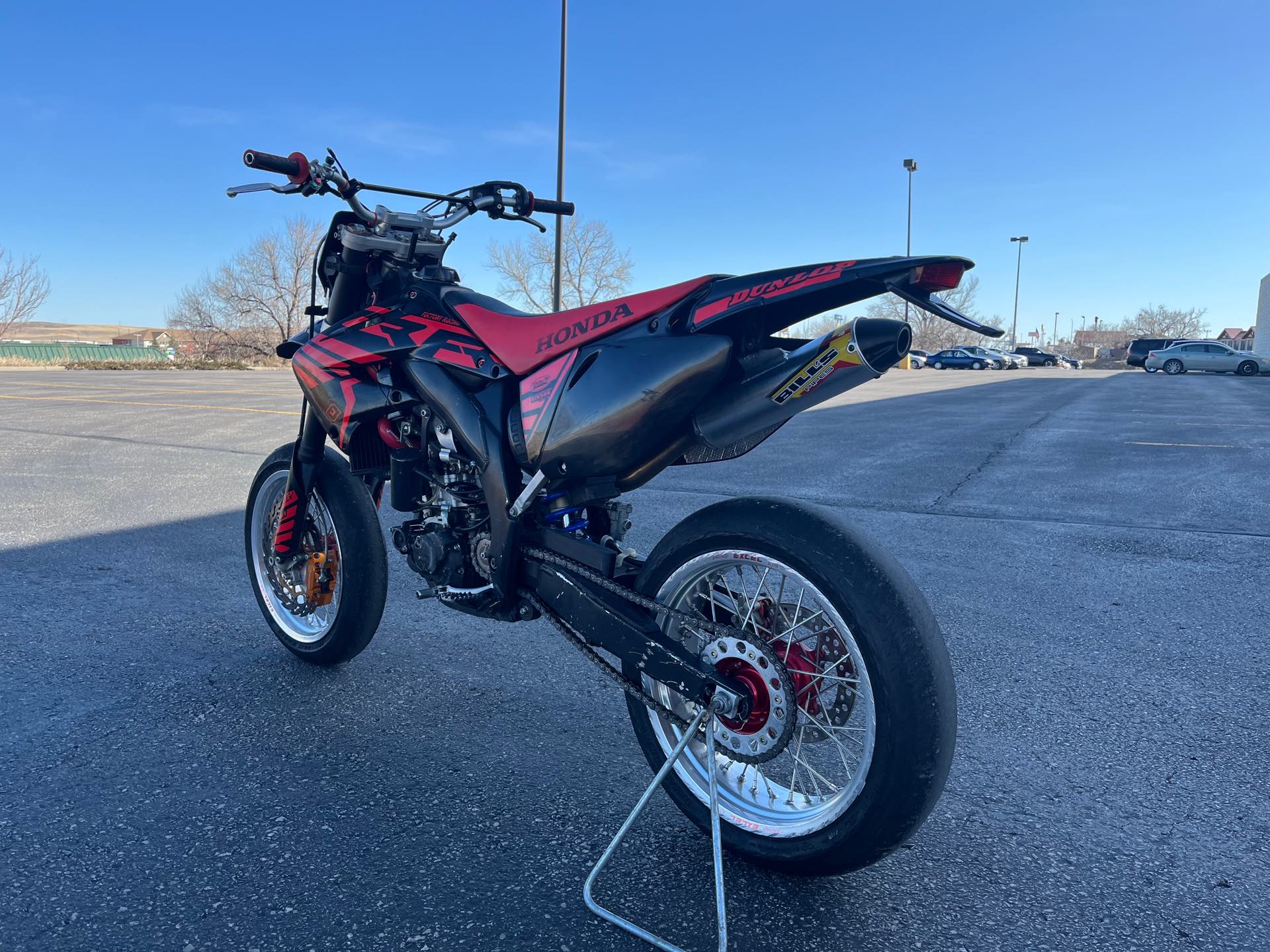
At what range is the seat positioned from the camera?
218 cm

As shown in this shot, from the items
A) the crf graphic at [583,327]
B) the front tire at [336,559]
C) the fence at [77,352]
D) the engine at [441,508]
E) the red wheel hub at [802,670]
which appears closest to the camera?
the red wheel hub at [802,670]

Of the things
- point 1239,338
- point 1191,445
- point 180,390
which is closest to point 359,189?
point 1191,445

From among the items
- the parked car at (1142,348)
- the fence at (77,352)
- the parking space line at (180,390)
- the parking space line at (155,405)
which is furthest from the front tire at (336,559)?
the parked car at (1142,348)

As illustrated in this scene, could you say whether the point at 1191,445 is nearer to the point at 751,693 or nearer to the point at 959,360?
the point at 751,693

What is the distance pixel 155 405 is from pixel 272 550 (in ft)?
44.2

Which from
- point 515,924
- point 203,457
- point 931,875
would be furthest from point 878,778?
point 203,457

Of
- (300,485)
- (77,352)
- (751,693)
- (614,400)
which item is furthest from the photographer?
(77,352)

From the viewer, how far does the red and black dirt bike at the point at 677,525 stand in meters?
1.86

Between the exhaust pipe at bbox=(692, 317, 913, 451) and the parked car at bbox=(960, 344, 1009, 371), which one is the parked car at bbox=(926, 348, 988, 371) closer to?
the parked car at bbox=(960, 344, 1009, 371)

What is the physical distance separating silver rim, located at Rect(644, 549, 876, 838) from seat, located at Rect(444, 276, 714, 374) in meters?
0.63

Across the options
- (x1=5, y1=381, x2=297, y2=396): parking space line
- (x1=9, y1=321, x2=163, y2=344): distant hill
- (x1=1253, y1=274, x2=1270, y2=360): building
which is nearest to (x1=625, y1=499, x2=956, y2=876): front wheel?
(x1=5, y1=381, x2=297, y2=396): parking space line

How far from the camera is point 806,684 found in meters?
2.13

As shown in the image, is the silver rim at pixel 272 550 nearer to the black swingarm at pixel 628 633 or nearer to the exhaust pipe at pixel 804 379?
the black swingarm at pixel 628 633

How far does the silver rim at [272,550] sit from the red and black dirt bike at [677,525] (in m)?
0.20
